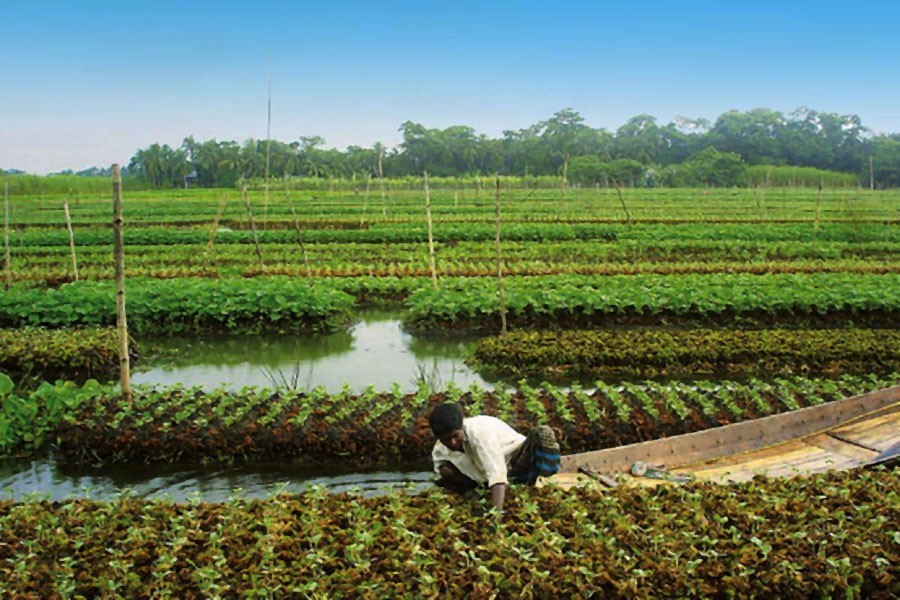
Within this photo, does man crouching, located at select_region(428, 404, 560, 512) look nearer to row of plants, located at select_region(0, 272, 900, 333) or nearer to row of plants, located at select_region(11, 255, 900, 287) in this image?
row of plants, located at select_region(0, 272, 900, 333)

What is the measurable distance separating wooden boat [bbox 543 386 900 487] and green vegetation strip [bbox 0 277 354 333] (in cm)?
847

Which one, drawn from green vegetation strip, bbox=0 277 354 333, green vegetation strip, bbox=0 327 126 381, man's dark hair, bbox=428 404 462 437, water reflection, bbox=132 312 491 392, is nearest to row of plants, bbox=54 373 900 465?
water reflection, bbox=132 312 491 392

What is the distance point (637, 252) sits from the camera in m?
22.2

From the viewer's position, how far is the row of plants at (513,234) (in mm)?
25422

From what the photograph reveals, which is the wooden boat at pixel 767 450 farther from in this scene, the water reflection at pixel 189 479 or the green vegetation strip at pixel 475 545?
the water reflection at pixel 189 479

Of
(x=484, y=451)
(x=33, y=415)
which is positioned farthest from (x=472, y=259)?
(x=484, y=451)

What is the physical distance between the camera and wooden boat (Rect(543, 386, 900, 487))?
6.74 m

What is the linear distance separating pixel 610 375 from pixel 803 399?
2.80 metres

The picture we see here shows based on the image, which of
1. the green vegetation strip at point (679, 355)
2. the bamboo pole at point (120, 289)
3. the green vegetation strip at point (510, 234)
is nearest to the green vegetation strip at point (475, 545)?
the bamboo pole at point (120, 289)

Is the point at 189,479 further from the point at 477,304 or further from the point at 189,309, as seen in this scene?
the point at 189,309

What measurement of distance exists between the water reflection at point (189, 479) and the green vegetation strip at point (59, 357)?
3.50m

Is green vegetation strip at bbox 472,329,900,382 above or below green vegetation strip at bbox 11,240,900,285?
below

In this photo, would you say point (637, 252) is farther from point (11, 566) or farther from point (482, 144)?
point (482, 144)

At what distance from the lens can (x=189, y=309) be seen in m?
14.5
